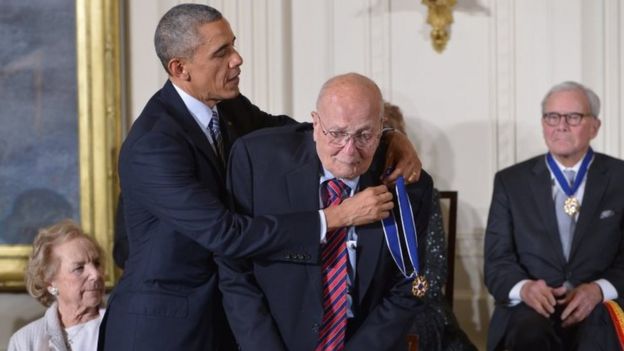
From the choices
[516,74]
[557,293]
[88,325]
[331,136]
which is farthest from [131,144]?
[516,74]

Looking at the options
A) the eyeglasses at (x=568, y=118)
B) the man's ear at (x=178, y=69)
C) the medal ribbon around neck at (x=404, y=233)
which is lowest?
the medal ribbon around neck at (x=404, y=233)

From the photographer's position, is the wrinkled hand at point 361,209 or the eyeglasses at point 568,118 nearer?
the wrinkled hand at point 361,209

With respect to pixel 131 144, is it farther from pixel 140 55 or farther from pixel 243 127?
pixel 140 55

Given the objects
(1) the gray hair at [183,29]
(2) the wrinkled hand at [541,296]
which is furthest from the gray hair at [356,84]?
(2) the wrinkled hand at [541,296]

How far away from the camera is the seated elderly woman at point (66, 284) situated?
4.57m

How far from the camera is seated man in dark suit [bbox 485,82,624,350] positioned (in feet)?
16.3

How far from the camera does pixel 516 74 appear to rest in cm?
608

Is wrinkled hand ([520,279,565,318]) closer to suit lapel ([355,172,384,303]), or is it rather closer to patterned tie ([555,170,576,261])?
patterned tie ([555,170,576,261])

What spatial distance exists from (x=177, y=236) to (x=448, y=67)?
3144 millimetres

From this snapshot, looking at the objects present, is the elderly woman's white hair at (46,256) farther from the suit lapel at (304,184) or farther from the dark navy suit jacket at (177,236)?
the suit lapel at (304,184)

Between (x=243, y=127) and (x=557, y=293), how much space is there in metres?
1.99

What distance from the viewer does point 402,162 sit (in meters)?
3.28

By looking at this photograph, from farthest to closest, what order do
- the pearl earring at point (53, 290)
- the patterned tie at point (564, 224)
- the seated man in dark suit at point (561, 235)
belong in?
the patterned tie at point (564, 224) < the seated man in dark suit at point (561, 235) < the pearl earring at point (53, 290)

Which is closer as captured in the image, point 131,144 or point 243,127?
point 131,144
